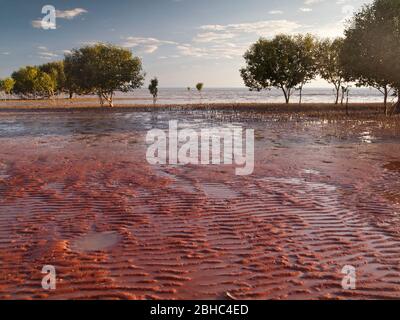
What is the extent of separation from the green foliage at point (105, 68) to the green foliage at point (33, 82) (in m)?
42.1

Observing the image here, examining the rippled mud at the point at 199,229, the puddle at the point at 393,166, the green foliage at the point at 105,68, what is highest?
the green foliage at the point at 105,68

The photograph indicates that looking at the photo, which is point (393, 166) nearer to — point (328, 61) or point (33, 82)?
point (328, 61)

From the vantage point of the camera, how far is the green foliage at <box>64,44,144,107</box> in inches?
2473

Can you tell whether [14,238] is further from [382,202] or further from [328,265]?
[382,202]

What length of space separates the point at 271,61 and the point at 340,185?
55.3 m

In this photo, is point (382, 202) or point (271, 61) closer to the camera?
point (382, 202)

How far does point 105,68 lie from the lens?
62594 mm

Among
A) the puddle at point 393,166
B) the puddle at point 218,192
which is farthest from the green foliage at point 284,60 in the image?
the puddle at point 218,192

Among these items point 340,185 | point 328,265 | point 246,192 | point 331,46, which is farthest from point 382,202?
point 331,46

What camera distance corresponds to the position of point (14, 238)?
8133 mm

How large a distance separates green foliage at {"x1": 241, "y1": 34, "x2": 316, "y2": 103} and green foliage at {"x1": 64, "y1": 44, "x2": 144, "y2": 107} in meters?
20.7

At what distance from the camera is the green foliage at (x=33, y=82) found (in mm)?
104500

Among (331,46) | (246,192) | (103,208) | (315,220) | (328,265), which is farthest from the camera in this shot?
(331,46)

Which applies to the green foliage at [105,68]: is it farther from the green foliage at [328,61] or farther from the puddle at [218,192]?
the puddle at [218,192]
